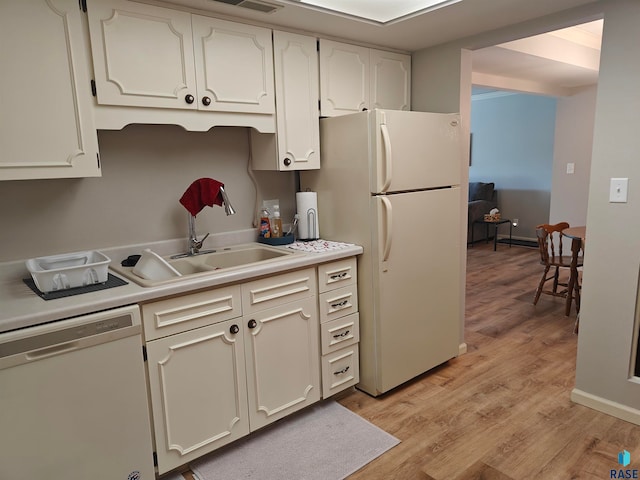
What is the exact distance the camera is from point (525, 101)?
6852mm

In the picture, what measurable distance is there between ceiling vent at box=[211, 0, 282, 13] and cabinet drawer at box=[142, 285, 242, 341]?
1.33 meters

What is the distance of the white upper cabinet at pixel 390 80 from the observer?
2.88m

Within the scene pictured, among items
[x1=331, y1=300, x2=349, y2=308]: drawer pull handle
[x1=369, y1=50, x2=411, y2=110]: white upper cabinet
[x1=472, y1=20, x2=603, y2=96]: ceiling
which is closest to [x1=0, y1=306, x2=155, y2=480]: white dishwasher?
[x1=331, y1=300, x2=349, y2=308]: drawer pull handle

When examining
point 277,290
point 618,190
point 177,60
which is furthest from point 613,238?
point 177,60

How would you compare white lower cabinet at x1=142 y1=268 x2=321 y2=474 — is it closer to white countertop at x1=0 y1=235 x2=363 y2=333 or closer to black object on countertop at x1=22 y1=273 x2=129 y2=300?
white countertop at x1=0 y1=235 x2=363 y2=333

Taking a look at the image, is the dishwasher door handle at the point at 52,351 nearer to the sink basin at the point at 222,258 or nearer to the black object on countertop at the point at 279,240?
the sink basin at the point at 222,258

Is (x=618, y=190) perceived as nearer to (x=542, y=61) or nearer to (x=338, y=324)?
(x=338, y=324)

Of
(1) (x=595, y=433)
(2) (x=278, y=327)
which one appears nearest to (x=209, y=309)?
(2) (x=278, y=327)

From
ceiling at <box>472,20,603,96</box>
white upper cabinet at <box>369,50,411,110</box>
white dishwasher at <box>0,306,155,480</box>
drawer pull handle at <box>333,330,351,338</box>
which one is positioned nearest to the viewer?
white dishwasher at <box>0,306,155,480</box>

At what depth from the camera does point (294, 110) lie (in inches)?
98.5

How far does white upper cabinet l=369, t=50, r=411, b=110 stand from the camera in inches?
113

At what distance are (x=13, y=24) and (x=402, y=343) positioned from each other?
2409 millimetres

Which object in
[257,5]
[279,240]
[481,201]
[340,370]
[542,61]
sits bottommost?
[340,370]

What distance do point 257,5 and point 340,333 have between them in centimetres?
176
